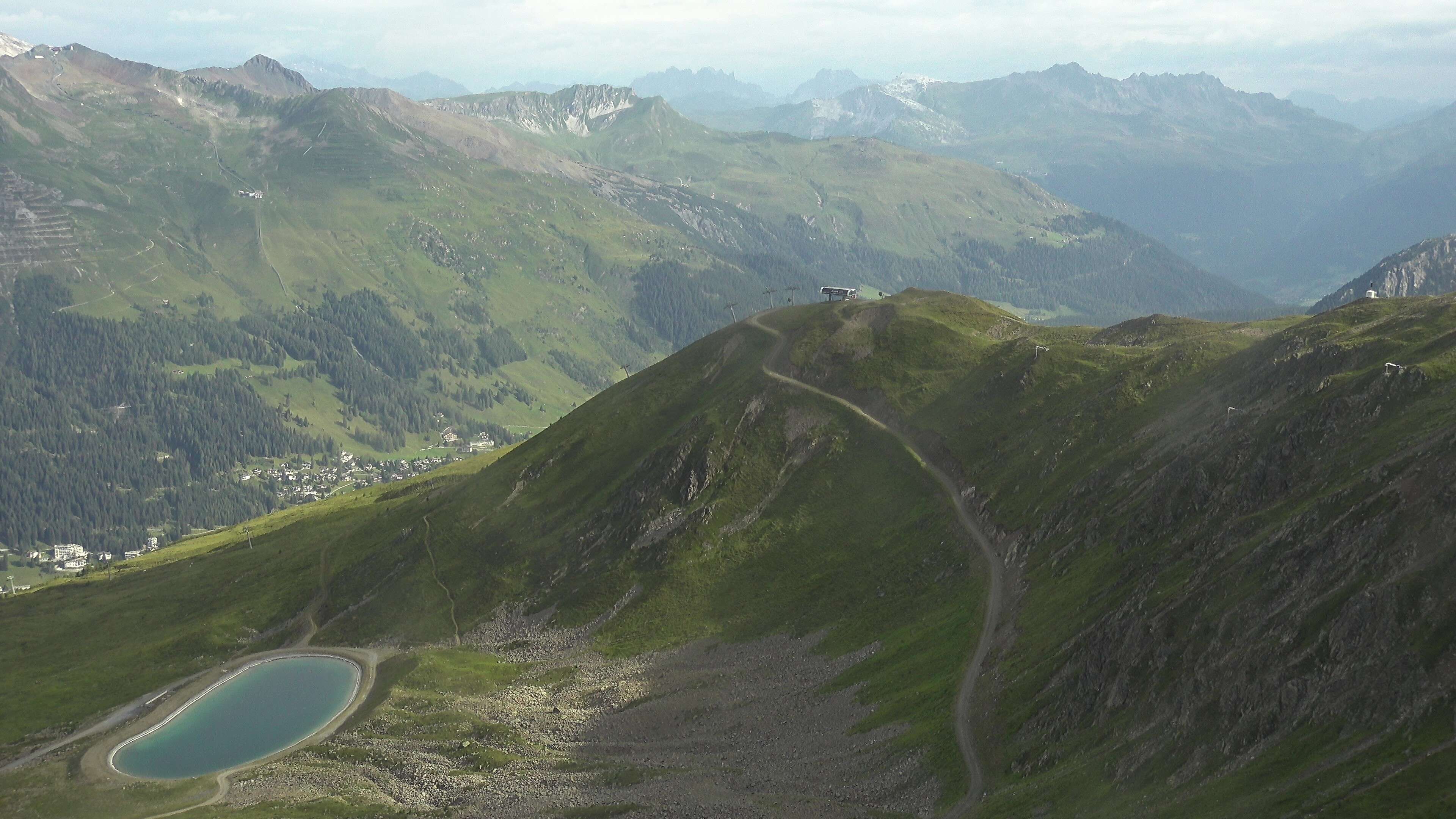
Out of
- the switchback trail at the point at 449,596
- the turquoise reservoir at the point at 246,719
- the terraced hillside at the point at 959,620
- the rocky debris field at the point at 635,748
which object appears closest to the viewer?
the terraced hillside at the point at 959,620

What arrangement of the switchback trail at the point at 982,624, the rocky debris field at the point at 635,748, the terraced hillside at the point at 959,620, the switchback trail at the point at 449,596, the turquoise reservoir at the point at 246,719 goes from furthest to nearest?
1. the switchback trail at the point at 449,596
2. the turquoise reservoir at the point at 246,719
3. the rocky debris field at the point at 635,748
4. the switchback trail at the point at 982,624
5. the terraced hillside at the point at 959,620

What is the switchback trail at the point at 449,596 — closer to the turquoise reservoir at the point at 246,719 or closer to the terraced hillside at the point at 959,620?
the terraced hillside at the point at 959,620

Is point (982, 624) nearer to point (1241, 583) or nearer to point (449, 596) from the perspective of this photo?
→ point (1241, 583)

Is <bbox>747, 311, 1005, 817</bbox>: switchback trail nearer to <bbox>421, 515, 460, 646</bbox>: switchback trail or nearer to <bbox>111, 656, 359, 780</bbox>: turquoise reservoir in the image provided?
<bbox>421, 515, 460, 646</bbox>: switchback trail

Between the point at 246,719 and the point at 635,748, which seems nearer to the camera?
the point at 635,748

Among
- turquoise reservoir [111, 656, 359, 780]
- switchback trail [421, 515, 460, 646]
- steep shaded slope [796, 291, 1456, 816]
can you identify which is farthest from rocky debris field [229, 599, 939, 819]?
steep shaded slope [796, 291, 1456, 816]

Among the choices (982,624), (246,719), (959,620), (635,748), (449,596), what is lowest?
(246,719)

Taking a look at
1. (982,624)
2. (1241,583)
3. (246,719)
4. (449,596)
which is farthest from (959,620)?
(246,719)

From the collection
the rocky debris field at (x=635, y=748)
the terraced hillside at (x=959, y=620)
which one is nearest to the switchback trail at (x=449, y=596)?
the terraced hillside at (x=959, y=620)
